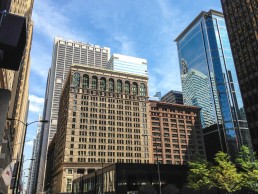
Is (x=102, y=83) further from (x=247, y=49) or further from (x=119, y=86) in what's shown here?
(x=247, y=49)

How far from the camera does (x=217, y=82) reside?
169 meters

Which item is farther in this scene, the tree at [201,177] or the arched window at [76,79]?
the arched window at [76,79]

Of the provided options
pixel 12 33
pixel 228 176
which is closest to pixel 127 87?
pixel 228 176

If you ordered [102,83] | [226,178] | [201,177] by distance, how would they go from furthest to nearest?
1. [102,83]
2. [201,177]
3. [226,178]

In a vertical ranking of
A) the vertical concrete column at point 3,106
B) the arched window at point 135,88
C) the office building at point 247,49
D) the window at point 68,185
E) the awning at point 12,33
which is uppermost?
the arched window at point 135,88

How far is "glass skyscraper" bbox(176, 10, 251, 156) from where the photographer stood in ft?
511

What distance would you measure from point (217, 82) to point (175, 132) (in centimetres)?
4270

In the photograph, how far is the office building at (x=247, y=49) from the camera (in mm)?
65312

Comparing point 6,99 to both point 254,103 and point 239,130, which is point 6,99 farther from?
point 239,130

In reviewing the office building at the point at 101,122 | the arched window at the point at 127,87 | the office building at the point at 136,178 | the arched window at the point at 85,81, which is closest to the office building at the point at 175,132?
the office building at the point at 101,122

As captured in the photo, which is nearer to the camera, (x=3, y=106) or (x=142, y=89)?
(x=3, y=106)

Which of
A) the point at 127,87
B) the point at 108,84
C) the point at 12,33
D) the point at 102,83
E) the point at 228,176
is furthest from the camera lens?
the point at 127,87

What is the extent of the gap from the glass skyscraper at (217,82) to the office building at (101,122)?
48.7 metres

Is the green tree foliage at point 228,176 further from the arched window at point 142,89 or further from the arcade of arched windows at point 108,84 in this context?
the arched window at point 142,89
